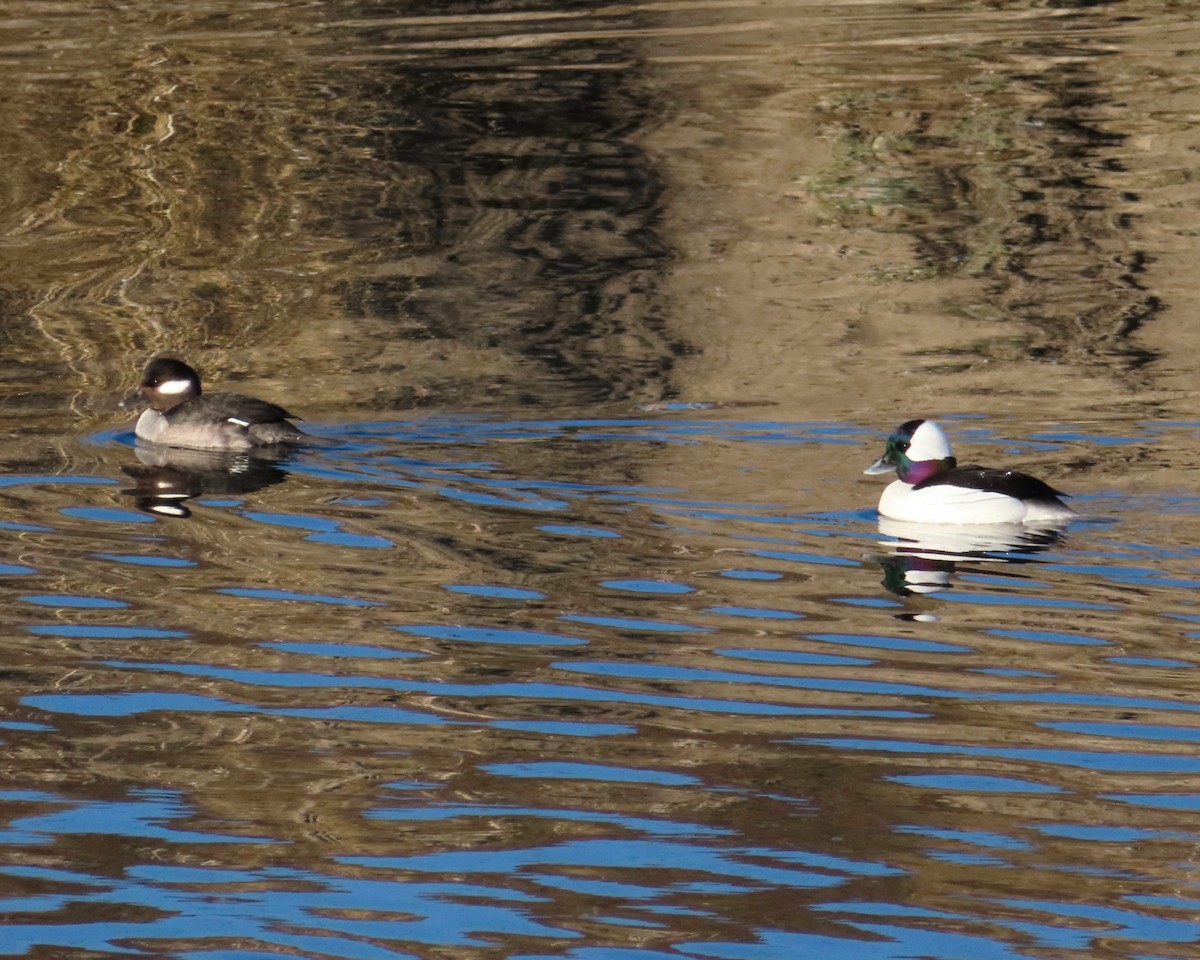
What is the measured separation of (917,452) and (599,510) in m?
1.71

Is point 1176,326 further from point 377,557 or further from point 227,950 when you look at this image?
point 227,950

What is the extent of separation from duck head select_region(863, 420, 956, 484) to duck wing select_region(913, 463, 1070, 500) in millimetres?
173

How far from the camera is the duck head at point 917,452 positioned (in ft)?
36.2

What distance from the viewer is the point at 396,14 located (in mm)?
26641

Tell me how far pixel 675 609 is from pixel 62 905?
3.55 m

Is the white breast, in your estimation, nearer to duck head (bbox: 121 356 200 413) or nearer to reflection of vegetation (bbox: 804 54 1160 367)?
reflection of vegetation (bbox: 804 54 1160 367)

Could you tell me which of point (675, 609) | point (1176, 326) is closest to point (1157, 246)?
point (1176, 326)

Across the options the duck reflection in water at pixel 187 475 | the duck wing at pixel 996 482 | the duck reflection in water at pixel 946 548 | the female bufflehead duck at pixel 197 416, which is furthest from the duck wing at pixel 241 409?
the duck wing at pixel 996 482

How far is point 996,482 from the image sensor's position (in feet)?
34.3

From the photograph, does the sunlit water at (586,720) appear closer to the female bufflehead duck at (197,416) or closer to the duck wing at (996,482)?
the duck wing at (996,482)

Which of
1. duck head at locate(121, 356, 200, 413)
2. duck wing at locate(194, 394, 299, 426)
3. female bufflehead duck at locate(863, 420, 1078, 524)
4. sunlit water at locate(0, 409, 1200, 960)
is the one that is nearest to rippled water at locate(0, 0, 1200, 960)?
sunlit water at locate(0, 409, 1200, 960)

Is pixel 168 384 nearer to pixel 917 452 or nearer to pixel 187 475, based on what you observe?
pixel 187 475

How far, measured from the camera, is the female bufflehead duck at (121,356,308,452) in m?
12.3

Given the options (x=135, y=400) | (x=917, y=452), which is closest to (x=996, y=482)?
(x=917, y=452)
